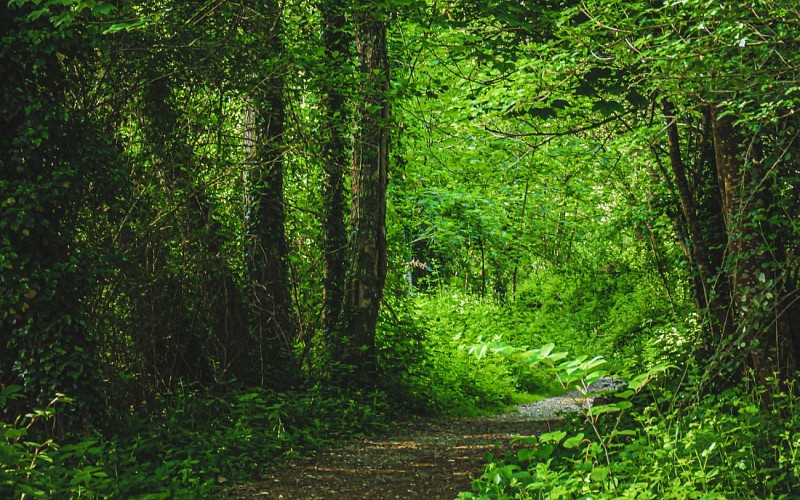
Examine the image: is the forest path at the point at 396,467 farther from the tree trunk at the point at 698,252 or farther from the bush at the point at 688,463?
the tree trunk at the point at 698,252

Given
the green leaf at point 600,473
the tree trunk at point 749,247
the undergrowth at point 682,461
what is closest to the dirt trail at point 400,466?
the undergrowth at point 682,461

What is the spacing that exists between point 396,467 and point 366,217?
393 cm

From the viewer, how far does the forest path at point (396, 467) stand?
6473 mm

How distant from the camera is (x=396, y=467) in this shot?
743 cm

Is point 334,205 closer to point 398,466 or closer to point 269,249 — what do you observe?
Answer: point 269,249

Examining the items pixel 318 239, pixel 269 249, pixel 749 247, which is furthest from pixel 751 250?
pixel 318 239

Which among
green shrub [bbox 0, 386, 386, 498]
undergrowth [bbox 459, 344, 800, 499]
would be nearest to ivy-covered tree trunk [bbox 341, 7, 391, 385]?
green shrub [bbox 0, 386, 386, 498]

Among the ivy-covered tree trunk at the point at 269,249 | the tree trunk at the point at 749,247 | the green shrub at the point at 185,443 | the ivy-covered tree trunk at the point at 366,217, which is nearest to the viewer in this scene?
the green shrub at the point at 185,443

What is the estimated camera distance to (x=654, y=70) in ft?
19.1

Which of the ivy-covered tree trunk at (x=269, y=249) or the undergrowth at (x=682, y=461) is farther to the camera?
the ivy-covered tree trunk at (x=269, y=249)

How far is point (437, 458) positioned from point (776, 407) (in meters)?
3.33

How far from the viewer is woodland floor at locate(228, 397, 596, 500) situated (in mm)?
6477

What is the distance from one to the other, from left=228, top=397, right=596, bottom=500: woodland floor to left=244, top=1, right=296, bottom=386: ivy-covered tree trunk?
1758 millimetres

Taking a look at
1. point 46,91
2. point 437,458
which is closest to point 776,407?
point 437,458
